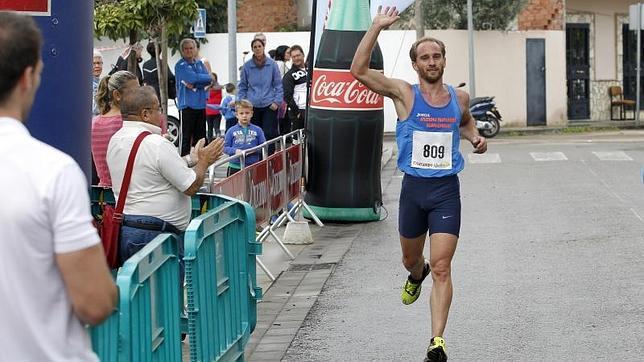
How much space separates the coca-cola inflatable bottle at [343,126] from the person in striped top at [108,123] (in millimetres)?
5862

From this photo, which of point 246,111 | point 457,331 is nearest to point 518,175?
point 246,111

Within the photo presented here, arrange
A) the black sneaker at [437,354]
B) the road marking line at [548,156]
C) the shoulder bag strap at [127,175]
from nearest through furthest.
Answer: the black sneaker at [437,354], the shoulder bag strap at [127,175], the road marking line at [548,156]

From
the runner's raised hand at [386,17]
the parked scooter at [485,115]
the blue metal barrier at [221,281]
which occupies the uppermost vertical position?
the runner's raised hand at [386,17]

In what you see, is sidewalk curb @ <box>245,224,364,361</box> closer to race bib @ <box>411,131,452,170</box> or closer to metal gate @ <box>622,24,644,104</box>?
race bib @ <box>411,131,452,170</box>

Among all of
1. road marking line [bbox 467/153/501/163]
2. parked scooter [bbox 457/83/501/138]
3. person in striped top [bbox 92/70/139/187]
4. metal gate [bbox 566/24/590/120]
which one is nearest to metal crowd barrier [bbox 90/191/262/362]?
person in striped top [bbox 92/70/139/187]

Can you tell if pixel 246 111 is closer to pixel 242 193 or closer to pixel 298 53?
pixel 242 193

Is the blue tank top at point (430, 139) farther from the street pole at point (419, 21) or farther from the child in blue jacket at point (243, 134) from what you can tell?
the street pole at point (419, 21)

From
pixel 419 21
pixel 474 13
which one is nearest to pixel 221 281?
pixel 419 21

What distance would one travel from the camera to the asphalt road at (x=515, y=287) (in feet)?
27.5

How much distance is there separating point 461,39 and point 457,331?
28.1 metres

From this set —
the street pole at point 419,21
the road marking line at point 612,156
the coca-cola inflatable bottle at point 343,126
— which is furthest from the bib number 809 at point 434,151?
the street pole at point 419,21

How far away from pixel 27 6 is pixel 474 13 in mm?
31742

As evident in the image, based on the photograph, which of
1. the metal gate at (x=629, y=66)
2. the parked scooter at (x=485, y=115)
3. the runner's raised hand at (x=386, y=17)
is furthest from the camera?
the metal gate at (x=629, y=66)

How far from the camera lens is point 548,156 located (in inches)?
963
